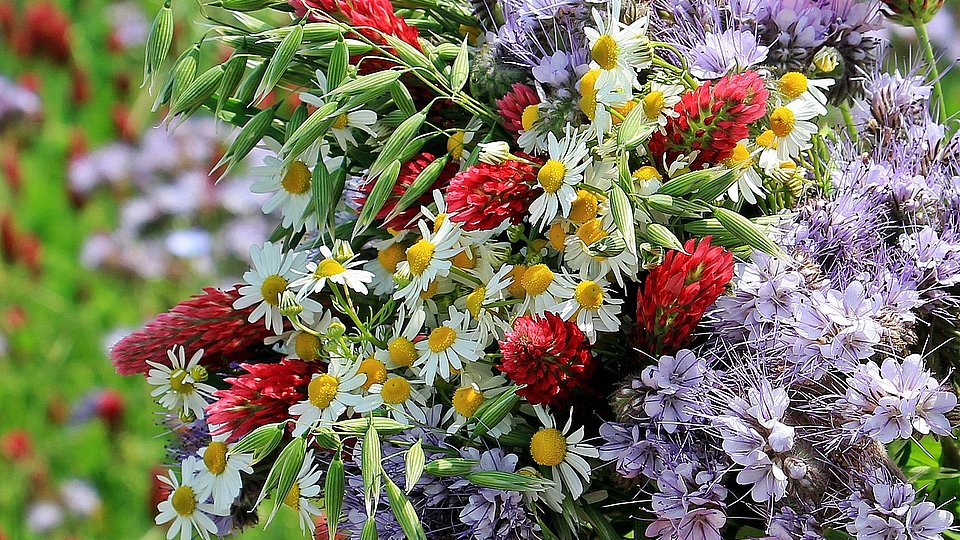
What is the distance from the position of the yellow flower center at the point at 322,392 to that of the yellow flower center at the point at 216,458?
0.25ft

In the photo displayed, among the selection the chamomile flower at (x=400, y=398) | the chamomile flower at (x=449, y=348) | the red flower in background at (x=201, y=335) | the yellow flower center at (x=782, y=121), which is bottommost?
the red flower in background at (x=201, y=335)

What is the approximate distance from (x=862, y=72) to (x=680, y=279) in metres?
0.17

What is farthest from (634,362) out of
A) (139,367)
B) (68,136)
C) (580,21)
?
(68,136)

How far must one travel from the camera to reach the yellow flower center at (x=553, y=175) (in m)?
0.45

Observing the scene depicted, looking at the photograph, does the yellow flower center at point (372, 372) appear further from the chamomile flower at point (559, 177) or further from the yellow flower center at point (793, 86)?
the yellow flower center at point (793, 86)

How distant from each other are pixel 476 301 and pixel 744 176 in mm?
136

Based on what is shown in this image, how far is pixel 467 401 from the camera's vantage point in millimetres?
479

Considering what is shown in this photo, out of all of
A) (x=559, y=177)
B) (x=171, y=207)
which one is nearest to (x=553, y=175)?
(x=559, y=177)

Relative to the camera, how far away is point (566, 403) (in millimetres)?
483

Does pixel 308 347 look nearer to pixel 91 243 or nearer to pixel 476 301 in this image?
pixel 476 301

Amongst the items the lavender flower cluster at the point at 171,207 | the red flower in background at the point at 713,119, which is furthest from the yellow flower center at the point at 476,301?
the lavender flower cluster at the point at 171,207

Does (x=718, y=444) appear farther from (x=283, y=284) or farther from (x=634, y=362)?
(x=283, y=284)

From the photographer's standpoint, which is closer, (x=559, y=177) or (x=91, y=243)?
(x=559, y=177)

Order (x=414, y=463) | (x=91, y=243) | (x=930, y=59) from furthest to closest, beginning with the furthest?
(x=91, y=243) < (x=930, y=59) < (x=414, y=463)
